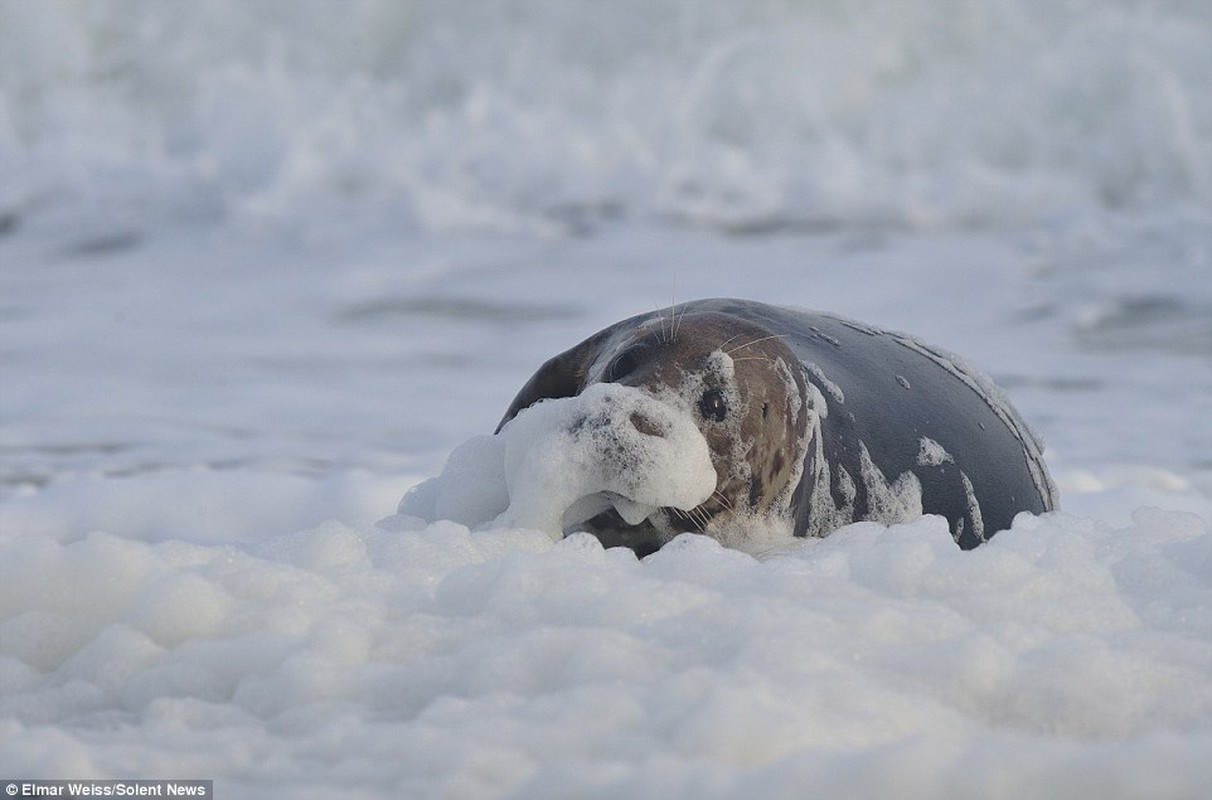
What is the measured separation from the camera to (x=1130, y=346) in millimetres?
7605

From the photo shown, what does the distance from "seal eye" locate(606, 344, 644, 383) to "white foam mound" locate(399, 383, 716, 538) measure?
0.60 feet

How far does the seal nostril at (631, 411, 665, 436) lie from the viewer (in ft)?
9.83

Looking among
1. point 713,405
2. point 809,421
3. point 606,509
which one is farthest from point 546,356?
point 606,509

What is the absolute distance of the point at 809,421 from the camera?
3.39m

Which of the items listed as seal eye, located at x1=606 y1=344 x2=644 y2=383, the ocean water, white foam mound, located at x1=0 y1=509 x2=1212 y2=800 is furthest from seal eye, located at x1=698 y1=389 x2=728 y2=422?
white foam mound, located at x1=0 y1=509 x2=1212 y2=800

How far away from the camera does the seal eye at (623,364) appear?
3.30 m

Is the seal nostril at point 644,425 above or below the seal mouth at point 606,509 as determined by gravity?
above

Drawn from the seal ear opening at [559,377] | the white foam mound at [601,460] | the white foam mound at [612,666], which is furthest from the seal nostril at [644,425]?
the seal ear opening at [559,377]

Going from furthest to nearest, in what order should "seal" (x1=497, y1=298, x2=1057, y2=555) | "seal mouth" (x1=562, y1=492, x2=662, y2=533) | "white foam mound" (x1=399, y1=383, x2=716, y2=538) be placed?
"seal" (x1=497, y1=298, x2=1057, y2=555), "seal mouth" (x1=562, y1=492, x2=662, y2=533), "white foam mound" (x1=399, y1=383, x2=716, y2=538)

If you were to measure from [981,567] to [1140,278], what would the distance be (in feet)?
22.9

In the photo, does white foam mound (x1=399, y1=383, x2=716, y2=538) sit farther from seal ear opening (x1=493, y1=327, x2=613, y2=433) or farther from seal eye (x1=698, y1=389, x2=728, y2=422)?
seal ear opening (x1=493, y1=327, x2=613, y2=433)

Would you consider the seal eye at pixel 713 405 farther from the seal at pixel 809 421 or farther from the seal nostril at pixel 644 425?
the seal nostril at pixel 644 425

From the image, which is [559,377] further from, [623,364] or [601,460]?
[601,460]

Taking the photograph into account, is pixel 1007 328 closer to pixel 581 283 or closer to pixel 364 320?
pixel 581 283
